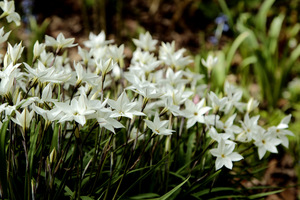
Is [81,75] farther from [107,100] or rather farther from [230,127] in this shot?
[230,127]

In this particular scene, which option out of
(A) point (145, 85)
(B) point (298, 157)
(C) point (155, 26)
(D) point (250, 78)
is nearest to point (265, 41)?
(D) point (250, 78)

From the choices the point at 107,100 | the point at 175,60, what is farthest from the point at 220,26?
the point at 107,100

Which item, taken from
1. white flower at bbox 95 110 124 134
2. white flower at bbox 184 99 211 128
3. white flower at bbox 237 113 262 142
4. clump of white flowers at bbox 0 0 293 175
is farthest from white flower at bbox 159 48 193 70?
white flower at bbox 95 110 124 134

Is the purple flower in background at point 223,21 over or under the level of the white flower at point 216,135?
over

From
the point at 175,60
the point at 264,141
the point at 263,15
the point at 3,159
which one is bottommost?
the point at 3,159

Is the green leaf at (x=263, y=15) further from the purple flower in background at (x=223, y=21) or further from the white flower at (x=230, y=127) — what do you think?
the white flower at (x=230, y=127)

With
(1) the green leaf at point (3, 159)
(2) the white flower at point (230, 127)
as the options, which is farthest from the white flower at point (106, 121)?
(2) the white flower at point (230, 127)

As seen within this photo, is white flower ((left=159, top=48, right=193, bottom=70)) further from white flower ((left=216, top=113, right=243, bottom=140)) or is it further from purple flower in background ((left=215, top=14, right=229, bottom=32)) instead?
purple flower in background ((left=215, top=14, right=229, bottom=32))
